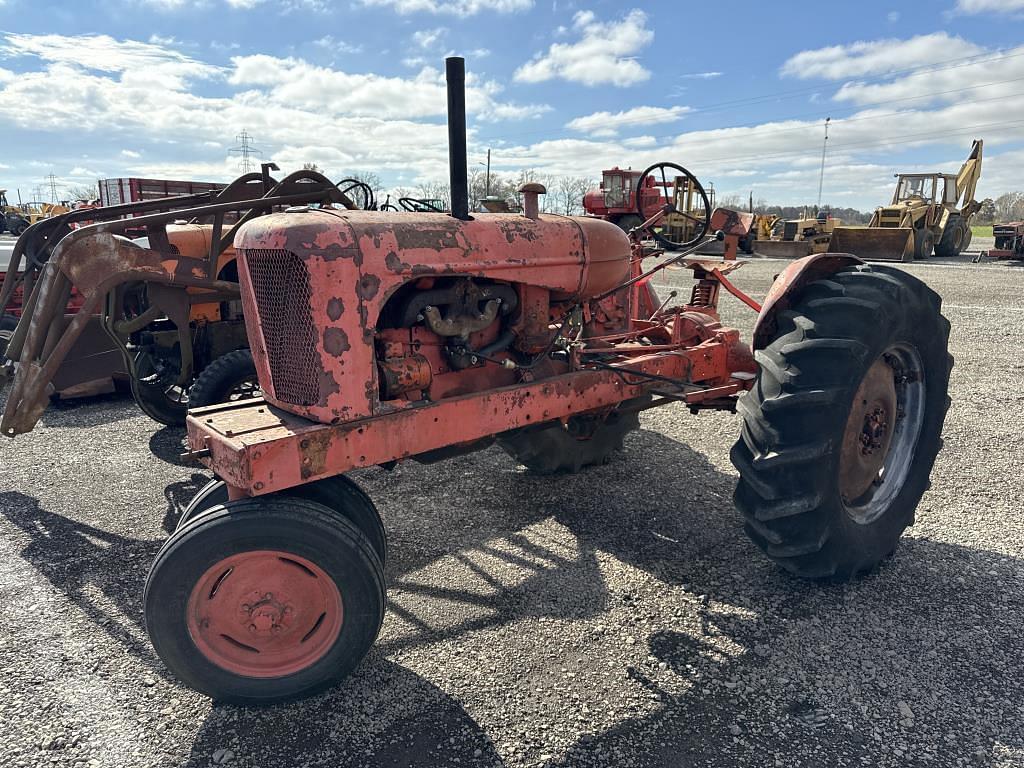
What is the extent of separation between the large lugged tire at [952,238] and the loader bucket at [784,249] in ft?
16.4

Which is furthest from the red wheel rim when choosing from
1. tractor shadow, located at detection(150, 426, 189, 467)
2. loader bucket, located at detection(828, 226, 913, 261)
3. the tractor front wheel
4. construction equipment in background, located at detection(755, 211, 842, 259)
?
the tractor front wheel

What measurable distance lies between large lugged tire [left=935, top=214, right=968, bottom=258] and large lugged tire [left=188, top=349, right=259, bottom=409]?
23.5m

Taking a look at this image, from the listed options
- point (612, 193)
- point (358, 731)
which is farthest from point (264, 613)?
point (612, 193)

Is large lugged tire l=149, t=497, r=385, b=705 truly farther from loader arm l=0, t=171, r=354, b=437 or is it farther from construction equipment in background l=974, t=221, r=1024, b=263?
construction equipment in background l=974, t=221, r=1024, b=263

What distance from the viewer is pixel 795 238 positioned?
917 inches

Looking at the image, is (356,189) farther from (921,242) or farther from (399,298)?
(921,242)

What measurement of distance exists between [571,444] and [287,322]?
2.27 metres

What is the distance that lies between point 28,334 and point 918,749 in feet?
15.3

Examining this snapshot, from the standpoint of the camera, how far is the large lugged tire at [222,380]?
15.3 feet

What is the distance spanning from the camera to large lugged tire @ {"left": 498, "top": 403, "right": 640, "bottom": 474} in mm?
4234

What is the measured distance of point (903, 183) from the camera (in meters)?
22.4

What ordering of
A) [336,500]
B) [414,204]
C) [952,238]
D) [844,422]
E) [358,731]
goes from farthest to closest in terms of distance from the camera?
[952,238] → [414,204] → [844,422] → [336,500] → [358,731]

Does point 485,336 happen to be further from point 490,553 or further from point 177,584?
point 177,584

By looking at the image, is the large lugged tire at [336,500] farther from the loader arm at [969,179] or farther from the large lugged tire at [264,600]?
the loader arm at [969,179]
